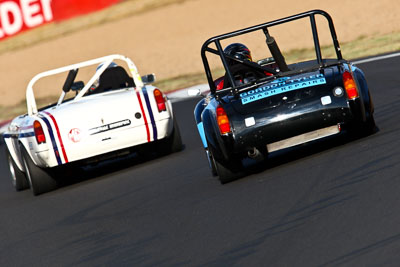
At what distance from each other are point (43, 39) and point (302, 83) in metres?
36.2

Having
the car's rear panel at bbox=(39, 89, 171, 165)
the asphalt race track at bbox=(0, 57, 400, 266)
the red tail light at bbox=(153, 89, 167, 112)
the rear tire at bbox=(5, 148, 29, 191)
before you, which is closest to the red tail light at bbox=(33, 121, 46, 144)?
the car's rear panel at bbox=(39, 89, 171, 165)

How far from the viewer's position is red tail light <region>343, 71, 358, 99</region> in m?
8.77

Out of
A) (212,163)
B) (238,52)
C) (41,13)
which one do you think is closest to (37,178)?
(212,163)

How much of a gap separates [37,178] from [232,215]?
4643 mm

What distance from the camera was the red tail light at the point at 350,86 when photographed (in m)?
8.77

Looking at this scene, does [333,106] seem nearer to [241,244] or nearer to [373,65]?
[241,244]

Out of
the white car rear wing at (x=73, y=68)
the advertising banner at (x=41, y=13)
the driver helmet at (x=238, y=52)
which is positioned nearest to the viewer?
the driver helmet at (x=238, y=52)

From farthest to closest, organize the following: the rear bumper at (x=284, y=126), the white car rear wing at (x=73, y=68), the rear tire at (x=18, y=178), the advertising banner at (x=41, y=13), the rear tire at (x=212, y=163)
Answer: the advertising banner at (x=41, y=13)
the rear tire at (x=18, y=178)
the white car rear wing at (x=73, y=68)
the rear tire at (x=212, y=163)
the rear bumper at (x=284, y=126)

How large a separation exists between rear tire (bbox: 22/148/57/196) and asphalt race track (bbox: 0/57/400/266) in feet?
0.48

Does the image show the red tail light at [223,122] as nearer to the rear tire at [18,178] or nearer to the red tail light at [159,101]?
the red tail light at [159,101]

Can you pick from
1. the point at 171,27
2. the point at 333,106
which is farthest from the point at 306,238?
the point at 171,27

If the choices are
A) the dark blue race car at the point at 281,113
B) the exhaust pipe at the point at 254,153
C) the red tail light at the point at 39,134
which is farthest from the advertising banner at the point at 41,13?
the exhaust pipe at the point at 254,153

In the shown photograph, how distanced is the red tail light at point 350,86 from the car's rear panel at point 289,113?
1.9 inches

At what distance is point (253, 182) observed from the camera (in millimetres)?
8750
